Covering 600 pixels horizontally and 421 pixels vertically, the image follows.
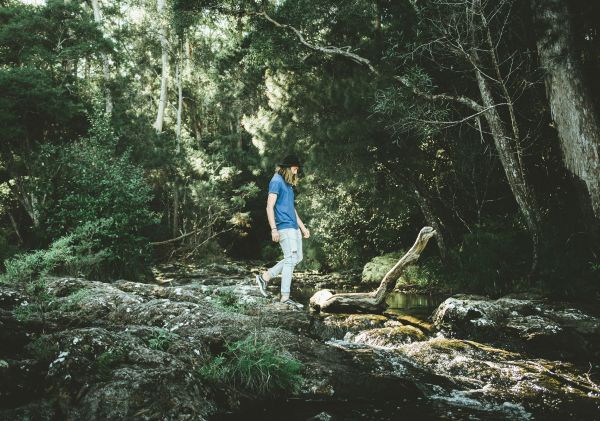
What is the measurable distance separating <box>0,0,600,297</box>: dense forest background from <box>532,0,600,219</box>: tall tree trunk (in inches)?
1.0

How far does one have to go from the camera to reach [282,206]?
619 cm

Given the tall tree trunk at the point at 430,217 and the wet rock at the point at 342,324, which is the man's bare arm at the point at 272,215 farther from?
the tall tree trunk at the point at 430,217

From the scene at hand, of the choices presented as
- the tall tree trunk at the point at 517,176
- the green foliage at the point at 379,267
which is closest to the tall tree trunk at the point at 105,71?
the green foliage at the point at 379,267

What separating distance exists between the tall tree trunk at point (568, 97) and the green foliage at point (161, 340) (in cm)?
787

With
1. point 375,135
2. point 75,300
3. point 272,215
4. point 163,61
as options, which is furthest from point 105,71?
point 75,300

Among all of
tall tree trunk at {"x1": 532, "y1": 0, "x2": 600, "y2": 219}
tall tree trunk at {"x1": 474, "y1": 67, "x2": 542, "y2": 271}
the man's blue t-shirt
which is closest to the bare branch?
tall tree trunk at {"x1": 474, "y1": 67, "x2": 542, "y2": 271}

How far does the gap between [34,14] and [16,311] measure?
13.8 meters

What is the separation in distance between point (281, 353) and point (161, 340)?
1.13 meters

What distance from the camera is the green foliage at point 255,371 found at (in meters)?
3.69

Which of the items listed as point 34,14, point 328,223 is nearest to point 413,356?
point 328,223

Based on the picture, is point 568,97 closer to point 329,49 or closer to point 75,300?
point 329,49

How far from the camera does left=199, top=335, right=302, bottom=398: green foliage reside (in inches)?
145

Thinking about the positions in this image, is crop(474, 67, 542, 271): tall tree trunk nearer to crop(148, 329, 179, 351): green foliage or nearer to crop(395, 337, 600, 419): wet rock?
crop(395, 337, 600, 419): wet rock

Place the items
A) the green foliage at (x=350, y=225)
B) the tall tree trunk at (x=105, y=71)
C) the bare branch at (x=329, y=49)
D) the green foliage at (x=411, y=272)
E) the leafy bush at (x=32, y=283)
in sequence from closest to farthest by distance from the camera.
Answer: the leafy bush at (x=32, y=283) < the bare branch at (x=329, y=49) < the green foliage at (x=411, y=272) < the green foliage at (x=350, y=225) < the tall tree trunk at (x=105, y=71)
